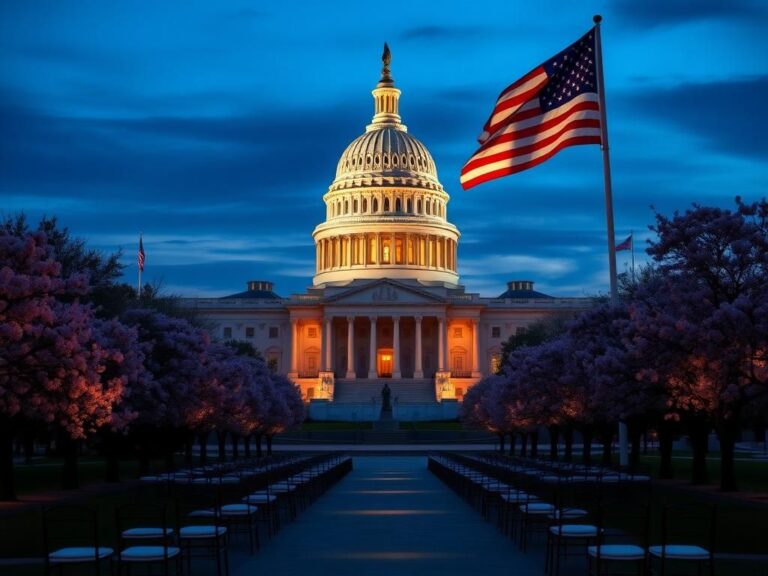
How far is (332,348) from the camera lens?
156 metres

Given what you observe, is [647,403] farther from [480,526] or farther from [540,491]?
[480,526]

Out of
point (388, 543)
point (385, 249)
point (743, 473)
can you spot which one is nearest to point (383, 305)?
point (385, 249)

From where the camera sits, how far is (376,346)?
154125 mm

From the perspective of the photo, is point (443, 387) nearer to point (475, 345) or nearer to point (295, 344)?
point (475, 345)

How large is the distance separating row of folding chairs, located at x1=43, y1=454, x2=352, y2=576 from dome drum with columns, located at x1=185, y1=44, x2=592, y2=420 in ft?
344

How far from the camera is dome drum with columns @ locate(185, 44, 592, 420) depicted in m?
150

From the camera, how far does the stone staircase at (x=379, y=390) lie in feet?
454

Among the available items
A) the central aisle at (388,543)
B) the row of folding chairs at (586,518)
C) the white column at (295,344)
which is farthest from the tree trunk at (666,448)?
the white column at (295,344)

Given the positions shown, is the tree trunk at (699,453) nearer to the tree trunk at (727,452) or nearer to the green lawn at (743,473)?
the green lawn at (743,473)

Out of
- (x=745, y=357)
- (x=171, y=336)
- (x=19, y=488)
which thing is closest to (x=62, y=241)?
(x=171, y=336)

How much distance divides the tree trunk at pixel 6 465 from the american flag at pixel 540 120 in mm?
16409

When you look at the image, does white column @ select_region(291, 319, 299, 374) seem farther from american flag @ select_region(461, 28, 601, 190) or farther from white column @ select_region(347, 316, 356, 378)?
american flag @ select_region(461, 28, 601, 190)

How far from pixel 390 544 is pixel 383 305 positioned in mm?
130006

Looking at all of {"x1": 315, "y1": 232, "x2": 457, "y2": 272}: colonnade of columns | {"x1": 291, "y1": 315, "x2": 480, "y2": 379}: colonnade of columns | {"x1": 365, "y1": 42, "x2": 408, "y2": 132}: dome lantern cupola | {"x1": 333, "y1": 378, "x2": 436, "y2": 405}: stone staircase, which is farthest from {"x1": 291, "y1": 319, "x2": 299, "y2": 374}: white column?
{"x1": 365, "y1": 42, "x2": 408, "y2": 132}: dome lantern cupola
